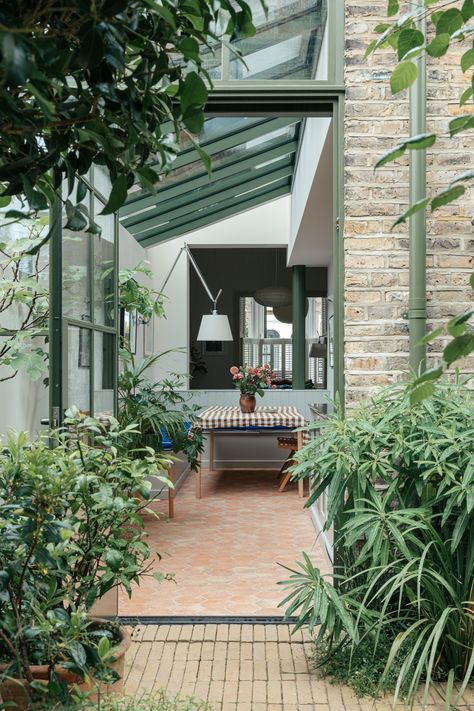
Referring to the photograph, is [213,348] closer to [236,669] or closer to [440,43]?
[236,669]

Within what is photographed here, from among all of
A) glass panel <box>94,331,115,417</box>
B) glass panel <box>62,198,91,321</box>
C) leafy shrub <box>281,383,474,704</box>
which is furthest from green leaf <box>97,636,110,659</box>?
glass panel <box>94,331,115,417</box>

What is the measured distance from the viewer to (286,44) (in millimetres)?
3090

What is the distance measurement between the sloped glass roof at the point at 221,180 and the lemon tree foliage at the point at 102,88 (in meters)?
3.88

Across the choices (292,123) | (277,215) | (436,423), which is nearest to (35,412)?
(436,423)

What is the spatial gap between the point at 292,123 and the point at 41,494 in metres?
4.88

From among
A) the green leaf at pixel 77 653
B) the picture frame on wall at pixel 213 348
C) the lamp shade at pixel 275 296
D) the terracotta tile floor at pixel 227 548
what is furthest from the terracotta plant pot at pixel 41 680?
the picture frame on wall at pixel 213 348

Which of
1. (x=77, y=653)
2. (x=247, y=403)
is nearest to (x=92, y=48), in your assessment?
(x=77, y=653)

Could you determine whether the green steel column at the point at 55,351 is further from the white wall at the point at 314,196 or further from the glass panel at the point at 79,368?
the white wall at the point at 314,196

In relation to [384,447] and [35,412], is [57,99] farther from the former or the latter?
[35,412]

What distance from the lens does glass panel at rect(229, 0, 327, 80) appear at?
10.1ft

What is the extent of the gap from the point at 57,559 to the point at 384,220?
185cm

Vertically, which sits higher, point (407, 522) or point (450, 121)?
point (450, 121)

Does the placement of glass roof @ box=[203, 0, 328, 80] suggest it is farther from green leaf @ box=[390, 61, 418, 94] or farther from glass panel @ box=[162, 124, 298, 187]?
glass panel @ box=[162, 124, 298, 187]

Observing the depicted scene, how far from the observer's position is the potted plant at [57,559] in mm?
1864
